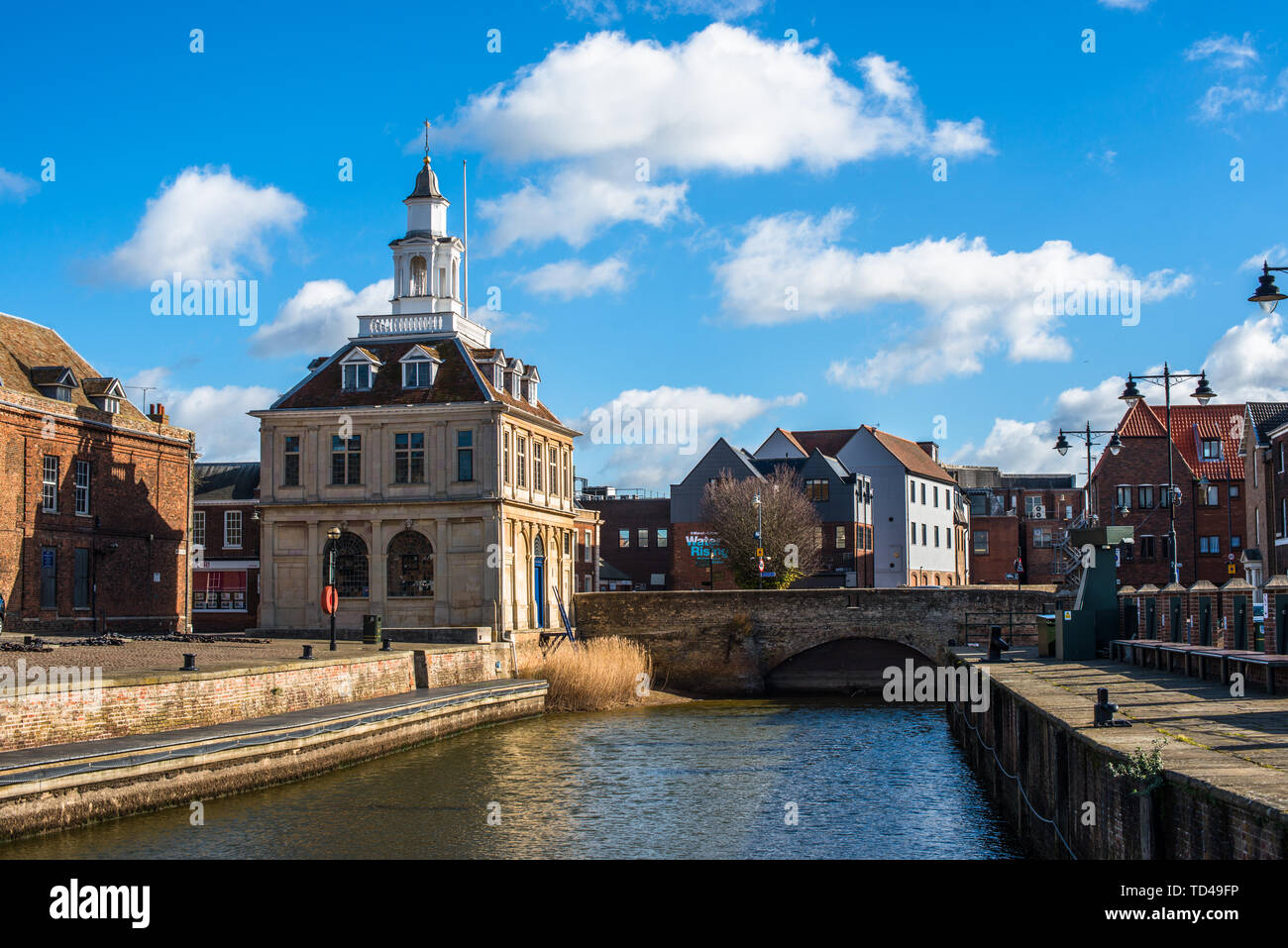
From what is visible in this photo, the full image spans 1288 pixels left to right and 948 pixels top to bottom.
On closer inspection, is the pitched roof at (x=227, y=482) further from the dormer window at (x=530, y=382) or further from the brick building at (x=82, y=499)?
the dormer window at (x=530, y=382)

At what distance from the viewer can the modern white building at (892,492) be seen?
83.5 metres

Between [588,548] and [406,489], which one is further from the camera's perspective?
[588,548]

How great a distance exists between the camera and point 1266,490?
50656 millimetres

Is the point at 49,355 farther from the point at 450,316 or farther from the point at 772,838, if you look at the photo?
the point at 772,838

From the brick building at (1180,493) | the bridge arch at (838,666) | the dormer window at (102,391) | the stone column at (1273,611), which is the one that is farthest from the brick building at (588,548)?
the stone column at (1273,611)

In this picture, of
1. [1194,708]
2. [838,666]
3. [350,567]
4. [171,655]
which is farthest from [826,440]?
[1194,708]

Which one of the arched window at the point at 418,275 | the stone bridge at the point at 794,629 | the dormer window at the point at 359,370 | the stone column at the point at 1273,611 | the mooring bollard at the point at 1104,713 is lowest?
the stone bridge at the point at 794,629

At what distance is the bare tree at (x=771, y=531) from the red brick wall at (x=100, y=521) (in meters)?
29.3

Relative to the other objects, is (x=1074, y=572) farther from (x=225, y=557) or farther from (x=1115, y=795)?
(x=1115, y=795)

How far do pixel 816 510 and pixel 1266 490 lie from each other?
30.7m

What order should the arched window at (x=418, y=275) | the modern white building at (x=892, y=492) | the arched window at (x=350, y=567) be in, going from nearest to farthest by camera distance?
the arched window at (x=350, y=567) → the arched window at (x=418, y=275) → the modern white building at (x=892, y=492)

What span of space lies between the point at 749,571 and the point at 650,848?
49910 mm

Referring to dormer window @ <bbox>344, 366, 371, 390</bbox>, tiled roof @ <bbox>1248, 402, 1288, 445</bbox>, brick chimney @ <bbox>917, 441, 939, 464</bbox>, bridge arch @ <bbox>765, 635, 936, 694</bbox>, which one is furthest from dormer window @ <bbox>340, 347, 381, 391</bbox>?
brick chimney @ <bbox>917, 441, 939, 464</bbox>
